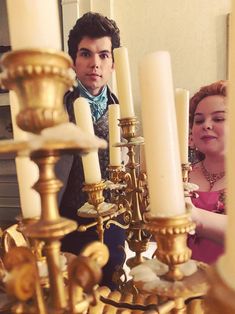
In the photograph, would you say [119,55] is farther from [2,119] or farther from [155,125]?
[2,119]

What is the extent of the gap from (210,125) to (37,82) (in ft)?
2.63

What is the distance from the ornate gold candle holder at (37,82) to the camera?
0.86 ft

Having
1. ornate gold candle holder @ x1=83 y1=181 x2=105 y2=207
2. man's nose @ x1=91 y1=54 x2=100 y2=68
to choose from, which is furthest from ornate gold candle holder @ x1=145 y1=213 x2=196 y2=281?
man's nose @ x1=91 y1=54 x2=100 y2=68

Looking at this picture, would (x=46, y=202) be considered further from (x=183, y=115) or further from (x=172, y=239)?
(x=183, y=115)

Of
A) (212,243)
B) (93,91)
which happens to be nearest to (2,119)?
(93,91)

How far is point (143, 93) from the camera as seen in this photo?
1.02ft

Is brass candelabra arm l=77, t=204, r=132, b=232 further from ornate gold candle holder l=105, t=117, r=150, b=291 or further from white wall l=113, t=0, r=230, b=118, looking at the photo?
white wall l=113, t=0, r=230, b=118

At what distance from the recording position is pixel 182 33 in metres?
2.19

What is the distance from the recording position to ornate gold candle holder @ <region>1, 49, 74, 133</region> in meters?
0.26

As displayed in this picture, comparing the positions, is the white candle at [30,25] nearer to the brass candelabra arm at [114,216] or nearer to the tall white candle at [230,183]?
the tall white candle at [230,183]

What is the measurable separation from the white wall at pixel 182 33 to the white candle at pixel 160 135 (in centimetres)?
189

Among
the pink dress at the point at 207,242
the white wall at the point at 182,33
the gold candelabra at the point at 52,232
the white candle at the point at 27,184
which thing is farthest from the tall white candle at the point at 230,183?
the white wall at the point at 182,33

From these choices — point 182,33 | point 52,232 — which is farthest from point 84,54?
point 182,33

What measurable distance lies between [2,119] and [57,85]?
251cm
